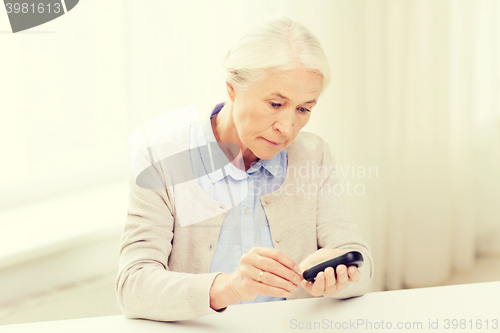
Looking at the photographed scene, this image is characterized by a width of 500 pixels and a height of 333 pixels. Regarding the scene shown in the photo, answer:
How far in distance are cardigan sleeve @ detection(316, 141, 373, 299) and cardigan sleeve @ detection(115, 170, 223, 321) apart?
0.34m

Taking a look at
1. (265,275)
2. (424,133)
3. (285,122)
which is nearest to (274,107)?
(285,122)

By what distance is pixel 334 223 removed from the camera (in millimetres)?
881

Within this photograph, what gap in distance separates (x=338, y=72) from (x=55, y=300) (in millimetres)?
1199

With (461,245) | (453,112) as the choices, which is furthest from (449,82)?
(461,245)

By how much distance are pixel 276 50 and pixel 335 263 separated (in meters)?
0.42

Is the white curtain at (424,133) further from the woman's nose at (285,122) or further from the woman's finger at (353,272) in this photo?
the woman's finger at (353,272)

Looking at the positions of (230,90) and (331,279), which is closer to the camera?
(331,279)

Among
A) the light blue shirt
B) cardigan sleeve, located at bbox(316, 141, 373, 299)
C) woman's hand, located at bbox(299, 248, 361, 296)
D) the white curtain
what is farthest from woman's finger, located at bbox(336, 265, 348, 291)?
the white curtain

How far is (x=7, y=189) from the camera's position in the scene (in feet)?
3.42

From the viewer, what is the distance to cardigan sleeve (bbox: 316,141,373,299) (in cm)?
80

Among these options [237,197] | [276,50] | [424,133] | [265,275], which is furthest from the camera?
[424,133]

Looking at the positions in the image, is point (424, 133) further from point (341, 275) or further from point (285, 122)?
point (341, 275)

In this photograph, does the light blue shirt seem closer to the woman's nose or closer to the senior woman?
the senior woman

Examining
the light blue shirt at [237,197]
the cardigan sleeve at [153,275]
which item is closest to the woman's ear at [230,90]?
the light blue shirt at [237,197]
